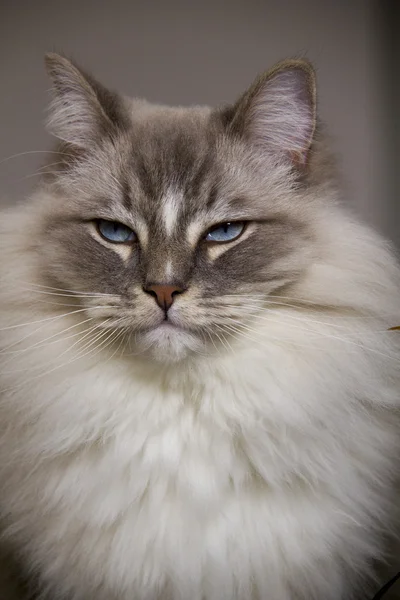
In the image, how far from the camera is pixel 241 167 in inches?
48.3

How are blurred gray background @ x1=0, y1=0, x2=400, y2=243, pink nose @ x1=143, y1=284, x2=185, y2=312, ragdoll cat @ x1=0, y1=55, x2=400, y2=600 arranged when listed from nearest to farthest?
pink nose @ x1=143, y1=284, x2=185, y2=312, ragdoll cat @ x1=0, y1=55, x2=400, y2=600, blurred gray background @ x1=0, y1=0, x2=400, y2=243

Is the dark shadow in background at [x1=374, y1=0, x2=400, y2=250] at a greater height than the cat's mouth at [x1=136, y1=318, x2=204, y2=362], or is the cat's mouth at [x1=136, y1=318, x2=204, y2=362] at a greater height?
the dark shadow in background at [x1=374, y1=0, x2=400, y2=250]

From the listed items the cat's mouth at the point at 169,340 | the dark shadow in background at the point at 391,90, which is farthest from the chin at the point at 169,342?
the dark shadow in background at the point at 391,90

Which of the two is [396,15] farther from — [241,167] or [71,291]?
[71,291]

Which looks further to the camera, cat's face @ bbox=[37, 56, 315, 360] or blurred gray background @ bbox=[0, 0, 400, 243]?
blurred gray background @ bbox=[0, 0, 400, 243]

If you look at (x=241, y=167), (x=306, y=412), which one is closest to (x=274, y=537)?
(x=306, y=412)

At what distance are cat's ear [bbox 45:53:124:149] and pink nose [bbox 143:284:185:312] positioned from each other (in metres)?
0.40

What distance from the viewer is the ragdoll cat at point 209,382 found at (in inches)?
45.5

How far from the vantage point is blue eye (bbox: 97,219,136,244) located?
1182 mm

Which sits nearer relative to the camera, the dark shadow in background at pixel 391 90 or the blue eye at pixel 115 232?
the blue eye at pixel 115 232

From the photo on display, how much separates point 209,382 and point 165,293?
0.23 metres

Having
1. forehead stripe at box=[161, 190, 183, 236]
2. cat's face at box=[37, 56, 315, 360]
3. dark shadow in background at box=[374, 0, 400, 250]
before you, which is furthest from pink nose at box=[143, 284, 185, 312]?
dark shadow in background at box=[374, 0, 400, 250]

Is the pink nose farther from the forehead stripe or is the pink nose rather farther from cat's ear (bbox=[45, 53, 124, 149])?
cat's ear (bbox=[45, 53, 124, 149])

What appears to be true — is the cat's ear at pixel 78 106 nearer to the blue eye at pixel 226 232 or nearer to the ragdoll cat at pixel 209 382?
the ragdoll cat at pixel 209 382
